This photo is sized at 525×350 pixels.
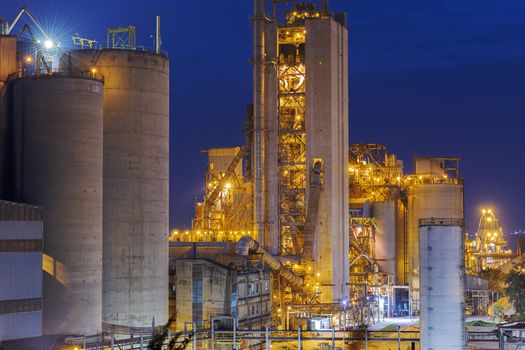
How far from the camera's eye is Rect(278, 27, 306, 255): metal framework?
86312 mm

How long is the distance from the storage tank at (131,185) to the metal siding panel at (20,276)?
9556 mm

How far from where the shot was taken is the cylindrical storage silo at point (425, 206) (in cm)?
10262

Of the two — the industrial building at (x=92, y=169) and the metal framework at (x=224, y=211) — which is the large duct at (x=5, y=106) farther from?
the metal framework at (x=224, y=211)

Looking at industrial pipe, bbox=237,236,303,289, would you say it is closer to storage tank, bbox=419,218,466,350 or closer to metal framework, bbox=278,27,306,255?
metal framework, bbox=278,27,306,255

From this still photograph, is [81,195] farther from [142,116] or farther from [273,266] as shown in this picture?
[273,266]

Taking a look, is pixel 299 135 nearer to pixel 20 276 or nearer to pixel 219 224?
pixel 219 224

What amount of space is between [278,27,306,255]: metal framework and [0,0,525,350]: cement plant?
140 millimetres

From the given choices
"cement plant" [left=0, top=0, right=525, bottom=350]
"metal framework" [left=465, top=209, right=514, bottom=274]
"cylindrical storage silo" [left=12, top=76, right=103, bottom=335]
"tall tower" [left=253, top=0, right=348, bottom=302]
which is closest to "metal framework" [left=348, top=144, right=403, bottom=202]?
"cement plant" [left=0, top=0, right=525, bottom=350]

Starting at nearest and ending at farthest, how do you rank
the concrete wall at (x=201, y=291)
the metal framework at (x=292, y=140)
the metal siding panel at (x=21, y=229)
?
the metal siding panel at (x=21, y=229) → the concrete wall at (x=201, y=291) → the metal framework at (x=292, y=140)

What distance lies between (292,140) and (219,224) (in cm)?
1201

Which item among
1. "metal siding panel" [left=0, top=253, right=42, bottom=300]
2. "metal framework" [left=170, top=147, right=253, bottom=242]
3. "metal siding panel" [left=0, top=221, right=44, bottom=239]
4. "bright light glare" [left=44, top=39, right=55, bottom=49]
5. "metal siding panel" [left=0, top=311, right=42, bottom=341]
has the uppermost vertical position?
"bright light glare" [left=44, top=39, right=55, bottom=49]

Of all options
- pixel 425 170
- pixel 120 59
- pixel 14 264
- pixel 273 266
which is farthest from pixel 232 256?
pixel 425 170

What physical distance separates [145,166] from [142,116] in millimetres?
3330

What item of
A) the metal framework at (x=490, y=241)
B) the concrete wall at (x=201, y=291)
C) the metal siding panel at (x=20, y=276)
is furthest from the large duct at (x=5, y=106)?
the metal framework at (x=490, y=241)
